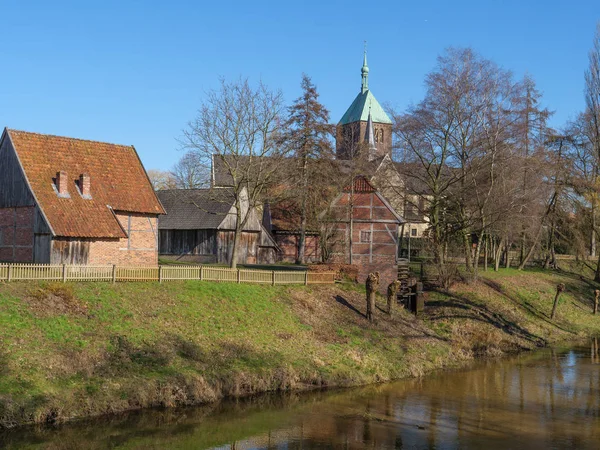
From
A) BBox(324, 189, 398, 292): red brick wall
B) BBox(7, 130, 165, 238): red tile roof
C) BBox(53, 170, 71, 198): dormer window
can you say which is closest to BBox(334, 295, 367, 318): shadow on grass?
BBox(324, 189, 398, 292): red brick wall

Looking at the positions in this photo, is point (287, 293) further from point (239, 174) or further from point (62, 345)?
point (62, 345)

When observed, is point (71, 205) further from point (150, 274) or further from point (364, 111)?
point (364, 111)

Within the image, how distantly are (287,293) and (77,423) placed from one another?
15.1 m

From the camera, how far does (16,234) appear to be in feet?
107

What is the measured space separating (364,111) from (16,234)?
238ft

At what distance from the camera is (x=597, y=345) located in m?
37.0

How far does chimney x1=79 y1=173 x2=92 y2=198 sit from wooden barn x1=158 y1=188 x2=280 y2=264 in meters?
15.3

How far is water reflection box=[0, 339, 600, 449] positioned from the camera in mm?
18438

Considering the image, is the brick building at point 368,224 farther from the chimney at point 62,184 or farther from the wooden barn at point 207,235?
the chimney at point 62,184

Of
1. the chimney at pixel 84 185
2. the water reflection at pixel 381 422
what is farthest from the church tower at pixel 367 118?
the water reflection at pixel 381 422

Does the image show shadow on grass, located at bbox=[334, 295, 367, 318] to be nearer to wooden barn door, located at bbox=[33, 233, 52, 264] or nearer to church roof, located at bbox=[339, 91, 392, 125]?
wooden barn door, located at bbox=[33, 233, 52, 264]

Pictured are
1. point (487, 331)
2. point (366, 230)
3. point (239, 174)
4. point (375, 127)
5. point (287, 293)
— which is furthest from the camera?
point (375, 127)

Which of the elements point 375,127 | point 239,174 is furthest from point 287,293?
point 375,127

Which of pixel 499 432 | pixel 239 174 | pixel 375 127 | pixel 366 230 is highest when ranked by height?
pixel 375 127
